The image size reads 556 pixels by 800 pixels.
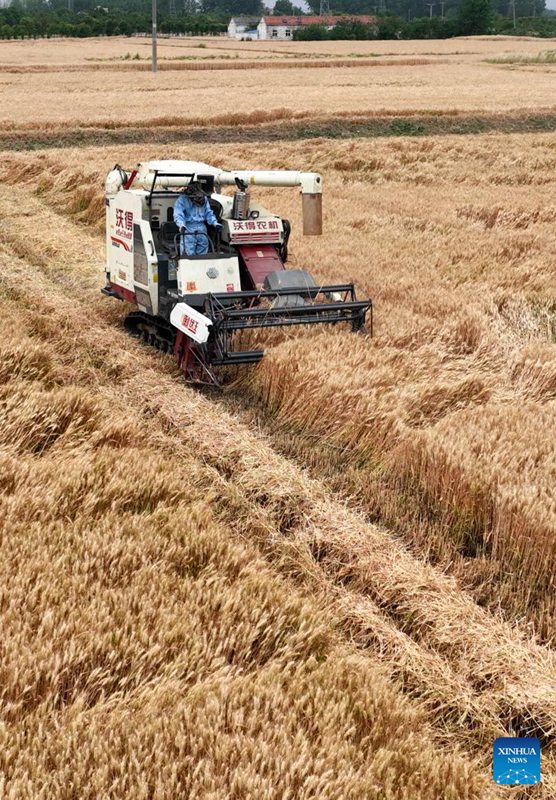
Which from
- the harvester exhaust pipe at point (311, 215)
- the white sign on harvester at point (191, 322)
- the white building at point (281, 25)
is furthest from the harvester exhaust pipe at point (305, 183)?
the white building at point (281, 25)

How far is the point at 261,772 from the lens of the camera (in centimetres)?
333

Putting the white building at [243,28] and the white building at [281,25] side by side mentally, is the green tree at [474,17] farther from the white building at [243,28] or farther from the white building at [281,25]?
the white building at [281,25]

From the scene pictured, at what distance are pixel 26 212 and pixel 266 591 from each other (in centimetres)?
1476

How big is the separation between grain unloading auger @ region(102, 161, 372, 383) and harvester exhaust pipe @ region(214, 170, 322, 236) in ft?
0.04

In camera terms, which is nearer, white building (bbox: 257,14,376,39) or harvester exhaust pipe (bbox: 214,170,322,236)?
harvester exhaust pipe (bbox: 214,170,322,236)

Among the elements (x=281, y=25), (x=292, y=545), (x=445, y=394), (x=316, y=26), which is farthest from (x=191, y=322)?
(x=281, y=25)

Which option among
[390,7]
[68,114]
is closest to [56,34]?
[68,114]

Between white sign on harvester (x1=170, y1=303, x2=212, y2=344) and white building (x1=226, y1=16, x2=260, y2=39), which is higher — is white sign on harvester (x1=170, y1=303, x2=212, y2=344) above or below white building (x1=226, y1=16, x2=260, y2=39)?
below

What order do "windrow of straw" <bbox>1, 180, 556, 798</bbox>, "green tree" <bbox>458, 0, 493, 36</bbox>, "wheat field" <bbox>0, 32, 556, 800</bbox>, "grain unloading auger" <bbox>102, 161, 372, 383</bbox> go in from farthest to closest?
"green tree" <bbox>458, 0, 493, 36</bbox>
"grain unloading auger" <bbox>102, 161, 372, 383</bbox>
"windrow of straw" <bbox>1, 180, 556, 798</bbox>
"wheat field" <bbox>0, 32, 556, 800</bbox>

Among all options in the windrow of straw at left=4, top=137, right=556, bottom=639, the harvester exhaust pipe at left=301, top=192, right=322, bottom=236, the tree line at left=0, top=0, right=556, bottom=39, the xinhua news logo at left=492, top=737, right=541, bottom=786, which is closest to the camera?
the xinhua news logo at left=492, top=737, right=541, bottom=786

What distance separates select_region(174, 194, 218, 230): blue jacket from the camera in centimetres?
950

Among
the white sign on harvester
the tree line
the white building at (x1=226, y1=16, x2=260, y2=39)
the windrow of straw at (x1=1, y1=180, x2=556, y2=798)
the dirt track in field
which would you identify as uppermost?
the white building at (x1=226, y1=16, x2=260, y2=39)

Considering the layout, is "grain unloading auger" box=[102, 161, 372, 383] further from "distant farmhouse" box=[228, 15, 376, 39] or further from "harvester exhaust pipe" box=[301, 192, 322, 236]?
"distant farmhouse" box=[228, 15, 376, 39]

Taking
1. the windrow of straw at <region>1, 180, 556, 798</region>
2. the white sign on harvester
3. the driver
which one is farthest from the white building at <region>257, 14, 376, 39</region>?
the windrow of straw at <region>1, 180, 556, 798</region>
